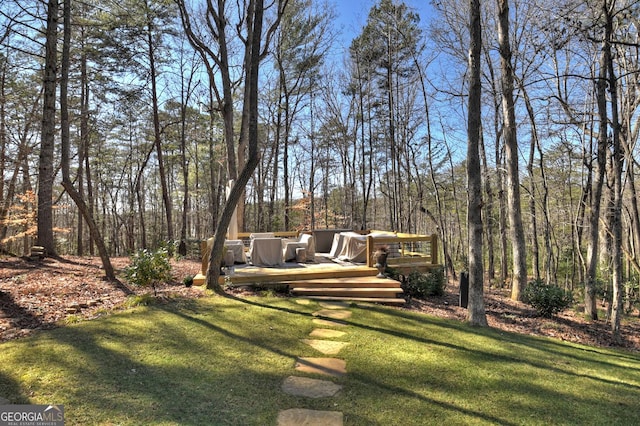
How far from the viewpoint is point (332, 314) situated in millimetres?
4781

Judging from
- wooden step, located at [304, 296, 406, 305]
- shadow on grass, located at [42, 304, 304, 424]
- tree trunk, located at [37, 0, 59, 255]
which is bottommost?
wooden step, located at [304, 296, 406, 305]

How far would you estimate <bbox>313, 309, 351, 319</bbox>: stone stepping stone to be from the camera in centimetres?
468

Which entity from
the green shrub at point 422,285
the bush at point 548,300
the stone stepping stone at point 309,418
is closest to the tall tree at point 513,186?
the bush at point 548,300

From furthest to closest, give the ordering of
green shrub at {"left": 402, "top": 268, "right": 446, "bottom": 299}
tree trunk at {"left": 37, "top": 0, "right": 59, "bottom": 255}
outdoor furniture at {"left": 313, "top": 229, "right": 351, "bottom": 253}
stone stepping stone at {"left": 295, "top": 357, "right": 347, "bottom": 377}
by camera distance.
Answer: outdoor furniture at {"left": 313, "top": 229, "right": 351, "bottom": 253}
tree trunk at {"left": 37, "top": 0, "right": 59, "bottom": 255}
green shrub at {"left": 402, "top": 268, "right": 446, "bottom": 299}
stone stepping stone at {"left": 295, "top": 357, "right": 347, "bottom": 377}

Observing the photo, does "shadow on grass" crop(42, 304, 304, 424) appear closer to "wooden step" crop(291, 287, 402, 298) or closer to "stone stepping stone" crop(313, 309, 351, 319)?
"stone stepping stone" crop(313, 309, 351, 319)

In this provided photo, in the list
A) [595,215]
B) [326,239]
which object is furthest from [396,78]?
→ [595,215]

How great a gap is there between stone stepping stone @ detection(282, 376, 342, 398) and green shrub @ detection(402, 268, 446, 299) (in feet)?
14.5

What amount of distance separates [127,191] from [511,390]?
23683mm

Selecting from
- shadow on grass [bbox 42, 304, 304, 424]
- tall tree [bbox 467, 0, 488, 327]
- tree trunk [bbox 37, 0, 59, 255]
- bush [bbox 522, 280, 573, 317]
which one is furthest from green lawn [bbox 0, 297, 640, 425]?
tree trunk [bbox 37, 0, 59, 255]

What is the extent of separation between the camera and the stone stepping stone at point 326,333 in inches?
153

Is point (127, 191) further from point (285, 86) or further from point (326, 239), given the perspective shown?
point (326, 239)

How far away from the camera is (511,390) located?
274 centimetres

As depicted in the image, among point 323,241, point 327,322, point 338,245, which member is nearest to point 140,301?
point 327,322

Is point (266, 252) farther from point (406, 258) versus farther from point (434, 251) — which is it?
point (434, 251)
